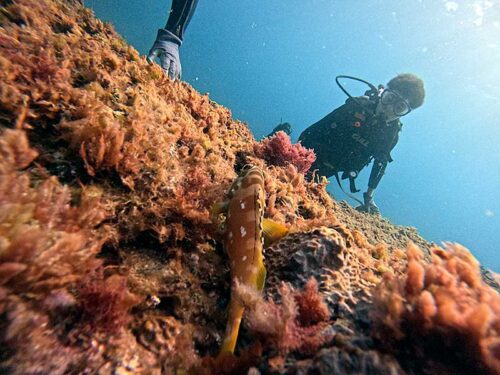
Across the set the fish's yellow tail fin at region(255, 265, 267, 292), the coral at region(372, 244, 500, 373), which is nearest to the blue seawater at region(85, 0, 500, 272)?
the fish's yellow tail fin at region(255, 265, 267, 292)

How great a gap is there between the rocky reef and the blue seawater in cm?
3273

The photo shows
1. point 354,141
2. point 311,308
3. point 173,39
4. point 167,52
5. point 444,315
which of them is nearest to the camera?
point 444,315

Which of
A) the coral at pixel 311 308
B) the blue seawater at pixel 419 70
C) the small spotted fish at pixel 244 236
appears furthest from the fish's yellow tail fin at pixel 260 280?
the blue seawater at pixel 419 70

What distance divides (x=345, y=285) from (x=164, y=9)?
15123 centimetres

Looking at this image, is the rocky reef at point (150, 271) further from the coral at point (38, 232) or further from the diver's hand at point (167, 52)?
the diver's hand at point (167, 52)

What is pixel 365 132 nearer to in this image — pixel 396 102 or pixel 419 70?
pixel 396 102

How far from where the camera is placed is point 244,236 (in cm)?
279

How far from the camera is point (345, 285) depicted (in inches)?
105

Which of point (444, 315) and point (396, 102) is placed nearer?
point (444, 315)

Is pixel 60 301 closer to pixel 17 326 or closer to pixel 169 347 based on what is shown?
pixel 17 326

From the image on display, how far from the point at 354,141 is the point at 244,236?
33.5 ft

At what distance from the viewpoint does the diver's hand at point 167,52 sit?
288 inches

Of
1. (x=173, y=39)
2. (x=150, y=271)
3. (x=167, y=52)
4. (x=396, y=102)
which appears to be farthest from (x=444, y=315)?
(x=396, y=102)

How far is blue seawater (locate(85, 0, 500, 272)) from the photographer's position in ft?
222
